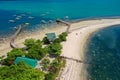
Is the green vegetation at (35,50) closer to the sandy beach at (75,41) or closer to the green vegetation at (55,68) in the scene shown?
the green vegetation at (55,68)

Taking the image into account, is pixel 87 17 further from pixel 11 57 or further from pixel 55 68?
pixel 11 57

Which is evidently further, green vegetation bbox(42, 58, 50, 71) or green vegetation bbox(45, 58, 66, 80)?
green vegetation bbox(42, 58, 50, 71)

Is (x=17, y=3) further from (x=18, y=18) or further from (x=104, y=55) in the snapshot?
(x=104, y=55)

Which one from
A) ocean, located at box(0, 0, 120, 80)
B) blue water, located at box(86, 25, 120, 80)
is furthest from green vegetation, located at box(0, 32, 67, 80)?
ocean, located at box(0, 0, 120, 80)

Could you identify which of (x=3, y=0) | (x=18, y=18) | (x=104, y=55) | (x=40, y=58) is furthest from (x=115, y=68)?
(x=3, y=0)

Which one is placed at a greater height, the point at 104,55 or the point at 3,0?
the point at 3,0

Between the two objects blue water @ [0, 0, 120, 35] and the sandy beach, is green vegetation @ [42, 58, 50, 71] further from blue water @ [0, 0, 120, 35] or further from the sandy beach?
blue water @ [0, 0, 120, 35]
